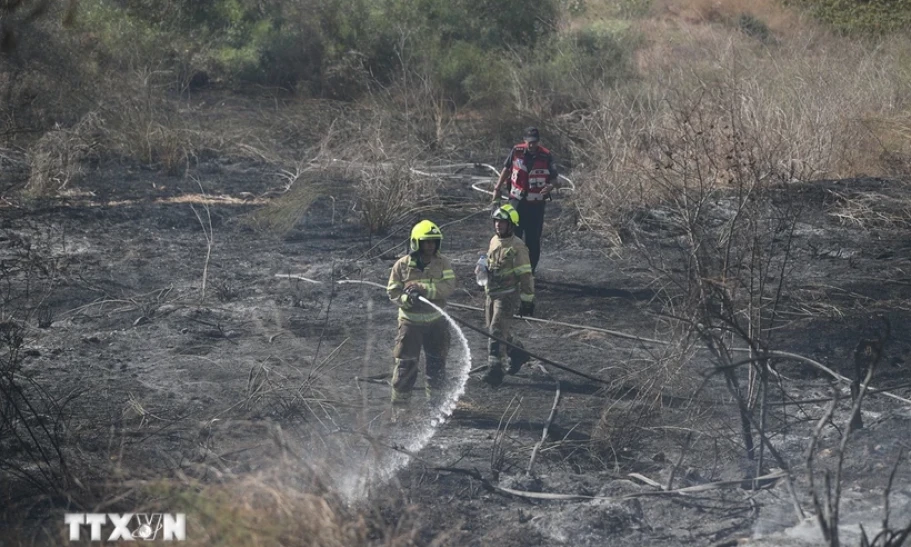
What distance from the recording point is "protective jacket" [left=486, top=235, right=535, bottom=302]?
28.5ft

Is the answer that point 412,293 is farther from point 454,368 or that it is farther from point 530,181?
point 530,181

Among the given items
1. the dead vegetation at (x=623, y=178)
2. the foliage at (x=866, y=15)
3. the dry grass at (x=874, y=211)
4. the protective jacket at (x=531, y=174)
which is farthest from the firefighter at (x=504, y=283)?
the foliage at (x=866, y=15)

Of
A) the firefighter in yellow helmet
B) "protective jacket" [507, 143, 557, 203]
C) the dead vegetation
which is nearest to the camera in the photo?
the dead vegetation

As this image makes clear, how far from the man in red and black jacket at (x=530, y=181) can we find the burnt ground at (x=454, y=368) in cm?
101

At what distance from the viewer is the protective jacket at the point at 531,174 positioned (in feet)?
34.3

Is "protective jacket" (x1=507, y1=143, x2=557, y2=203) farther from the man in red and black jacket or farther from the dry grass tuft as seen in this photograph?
the dry grass tuft

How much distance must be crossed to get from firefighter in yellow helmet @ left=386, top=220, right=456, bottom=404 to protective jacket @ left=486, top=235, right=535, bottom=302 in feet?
2.33

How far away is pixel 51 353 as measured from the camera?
30.4 feet

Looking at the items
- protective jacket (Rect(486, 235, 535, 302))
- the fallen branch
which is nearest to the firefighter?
protective jacket (Rect(486, 235, 535, 302))

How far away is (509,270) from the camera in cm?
869

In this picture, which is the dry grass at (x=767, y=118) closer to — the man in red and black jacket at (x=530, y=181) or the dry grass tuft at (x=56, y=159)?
the man in red and black jacket at (x=530, y=181)

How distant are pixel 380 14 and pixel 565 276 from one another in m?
12.2

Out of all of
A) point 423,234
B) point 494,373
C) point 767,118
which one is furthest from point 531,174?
point 767,118

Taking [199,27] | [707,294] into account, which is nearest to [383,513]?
[707,294]
